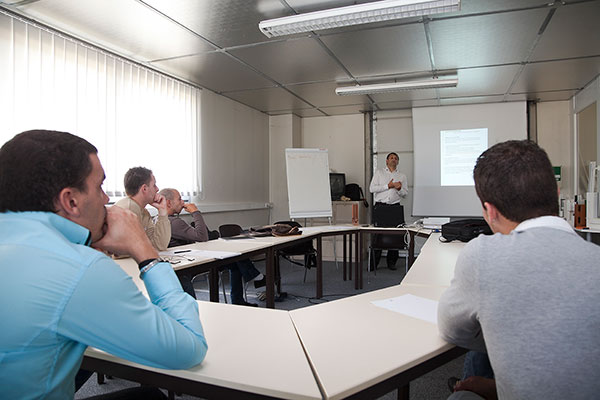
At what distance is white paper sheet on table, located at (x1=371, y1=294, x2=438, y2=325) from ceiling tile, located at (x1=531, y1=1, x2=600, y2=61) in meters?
2.96

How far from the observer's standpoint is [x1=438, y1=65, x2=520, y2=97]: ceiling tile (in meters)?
4.57

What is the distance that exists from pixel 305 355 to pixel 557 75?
5.40 m

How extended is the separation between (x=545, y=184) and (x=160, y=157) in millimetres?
4261

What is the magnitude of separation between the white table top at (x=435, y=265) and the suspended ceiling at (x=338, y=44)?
195 cm

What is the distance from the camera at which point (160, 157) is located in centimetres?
455

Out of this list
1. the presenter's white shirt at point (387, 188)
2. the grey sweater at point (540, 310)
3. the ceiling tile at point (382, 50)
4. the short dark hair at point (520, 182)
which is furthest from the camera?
the presenter's white shirt at point (387, 188)

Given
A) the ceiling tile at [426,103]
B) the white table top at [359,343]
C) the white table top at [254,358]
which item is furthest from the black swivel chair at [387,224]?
the white table top at [254,358]

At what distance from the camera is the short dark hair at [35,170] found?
0.76 metres

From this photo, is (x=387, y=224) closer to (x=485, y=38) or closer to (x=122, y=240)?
(x=485, y=38)

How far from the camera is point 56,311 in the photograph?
2.26ft

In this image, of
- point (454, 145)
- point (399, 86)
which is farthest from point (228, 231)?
point (454, 145)

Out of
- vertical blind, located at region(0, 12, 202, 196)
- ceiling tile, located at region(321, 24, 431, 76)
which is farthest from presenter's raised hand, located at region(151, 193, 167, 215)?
ceiling tile, located at region(321, 24, 431, 76)

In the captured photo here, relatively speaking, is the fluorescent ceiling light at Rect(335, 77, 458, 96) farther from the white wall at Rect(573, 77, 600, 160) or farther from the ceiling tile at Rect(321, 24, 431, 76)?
the white wall at Rect(573, 77, 600, 160)

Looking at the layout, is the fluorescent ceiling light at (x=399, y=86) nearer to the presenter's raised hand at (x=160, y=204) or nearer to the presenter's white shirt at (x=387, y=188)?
the presenter's white shirt at (x=387, y=188)
